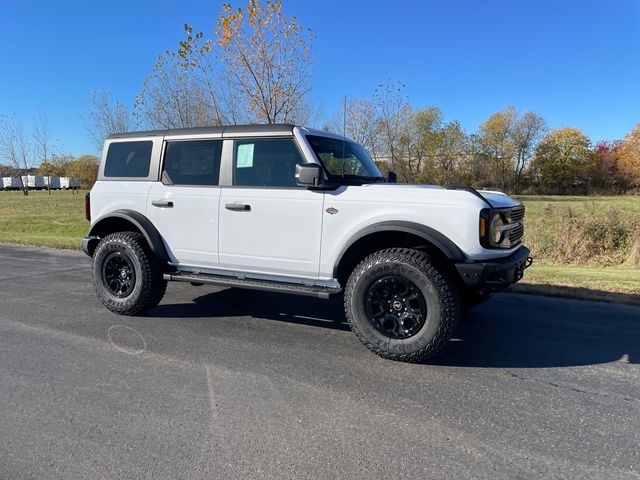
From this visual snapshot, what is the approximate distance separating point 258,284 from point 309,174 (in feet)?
4.21

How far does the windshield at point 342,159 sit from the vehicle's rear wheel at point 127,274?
226 centimetres

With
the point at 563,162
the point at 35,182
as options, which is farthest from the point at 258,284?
the point at 35,182

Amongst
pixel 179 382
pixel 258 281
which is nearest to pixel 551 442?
pixel 179 382

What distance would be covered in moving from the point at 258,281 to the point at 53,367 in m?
1.93

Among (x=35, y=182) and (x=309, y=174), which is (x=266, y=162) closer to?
(x=309, y=174)

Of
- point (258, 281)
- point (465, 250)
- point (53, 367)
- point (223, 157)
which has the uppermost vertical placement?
point (223, 157)

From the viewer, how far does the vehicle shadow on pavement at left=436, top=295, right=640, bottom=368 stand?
4082mm

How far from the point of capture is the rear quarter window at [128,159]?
542cm

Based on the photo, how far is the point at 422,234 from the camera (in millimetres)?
3918

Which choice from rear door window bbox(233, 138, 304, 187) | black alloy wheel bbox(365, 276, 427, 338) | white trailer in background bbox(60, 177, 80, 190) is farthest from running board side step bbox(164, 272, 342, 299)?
white trailer in background bbox(60, 177, 80, 190)

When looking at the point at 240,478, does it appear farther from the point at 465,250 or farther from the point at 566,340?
the point at 566,340

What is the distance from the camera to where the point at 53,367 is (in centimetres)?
387

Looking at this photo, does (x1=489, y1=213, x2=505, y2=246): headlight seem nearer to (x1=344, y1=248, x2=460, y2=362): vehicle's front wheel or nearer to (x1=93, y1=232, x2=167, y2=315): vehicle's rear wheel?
(x1=344, y1=248, x2=460, y2=362): vehicle's front wheel

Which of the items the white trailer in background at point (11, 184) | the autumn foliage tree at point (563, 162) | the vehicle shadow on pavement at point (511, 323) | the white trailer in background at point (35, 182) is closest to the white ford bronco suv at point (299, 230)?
the vehicle shadow on pavement at point (511, 323)
